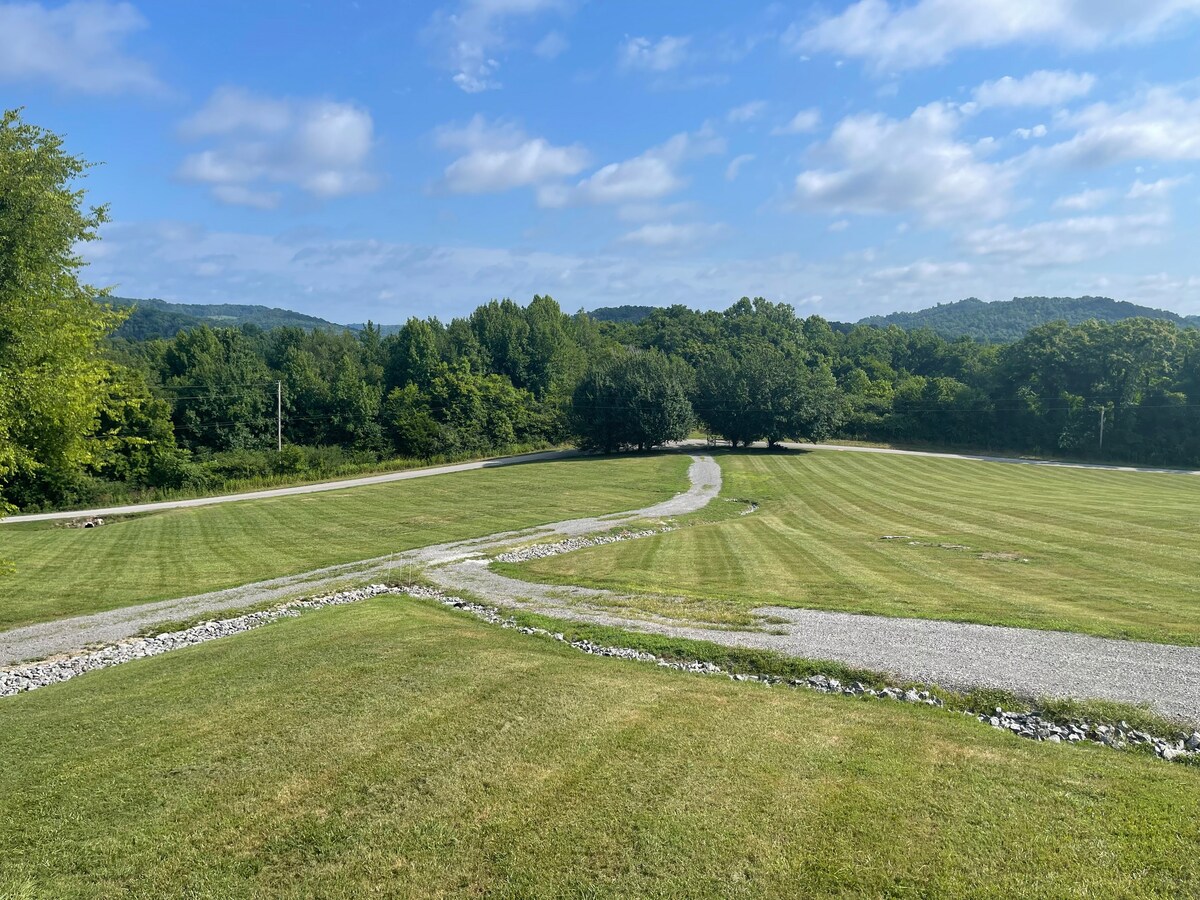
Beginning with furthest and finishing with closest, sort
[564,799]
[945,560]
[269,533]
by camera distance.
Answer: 1. [269,533]
2. [945,560]
3. [564,799]

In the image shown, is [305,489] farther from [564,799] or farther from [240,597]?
[564,799]

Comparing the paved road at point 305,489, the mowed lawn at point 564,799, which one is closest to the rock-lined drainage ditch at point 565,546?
the mowed lawn at point 564,799

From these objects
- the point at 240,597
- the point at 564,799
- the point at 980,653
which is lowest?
the point at 240,597

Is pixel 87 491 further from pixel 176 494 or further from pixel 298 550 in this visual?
pixel 298 550

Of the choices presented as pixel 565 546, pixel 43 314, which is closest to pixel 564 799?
pixel 43 314

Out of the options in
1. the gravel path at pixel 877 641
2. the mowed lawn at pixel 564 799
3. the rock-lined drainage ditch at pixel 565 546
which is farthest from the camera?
the rock-lined drainage ditch at pixel 565 546

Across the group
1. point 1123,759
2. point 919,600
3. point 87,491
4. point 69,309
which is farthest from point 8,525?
point 1123,759

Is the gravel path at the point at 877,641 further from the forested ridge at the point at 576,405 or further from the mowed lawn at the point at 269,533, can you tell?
the forested ridge at the point at 576,405
